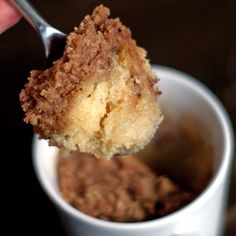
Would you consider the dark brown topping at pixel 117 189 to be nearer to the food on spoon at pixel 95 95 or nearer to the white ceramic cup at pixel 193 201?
the white ceramic cup at pixel 193 201

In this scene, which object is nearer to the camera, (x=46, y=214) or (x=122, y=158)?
(x=122, y=158)

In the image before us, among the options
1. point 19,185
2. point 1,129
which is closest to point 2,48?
point 1,129

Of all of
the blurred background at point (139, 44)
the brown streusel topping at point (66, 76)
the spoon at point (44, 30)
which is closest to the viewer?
the brown streusel topping at point (66, 76)

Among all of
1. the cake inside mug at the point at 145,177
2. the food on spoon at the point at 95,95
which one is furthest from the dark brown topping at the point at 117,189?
the food on spoon at the point at 95,95

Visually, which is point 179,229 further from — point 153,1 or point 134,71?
point 153,1

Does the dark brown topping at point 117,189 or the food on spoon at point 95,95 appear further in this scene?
the dark brown topping at point 117,189

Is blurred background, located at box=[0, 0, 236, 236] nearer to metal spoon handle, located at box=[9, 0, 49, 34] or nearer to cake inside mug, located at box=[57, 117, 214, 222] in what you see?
cake inside mug, located at box=[57, 117, 214, 222]

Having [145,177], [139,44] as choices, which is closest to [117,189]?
[145,177]

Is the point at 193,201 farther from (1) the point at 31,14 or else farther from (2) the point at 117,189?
(1) the point at 31,14
